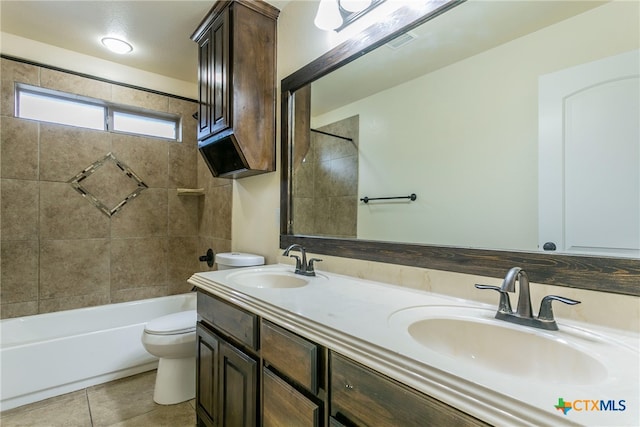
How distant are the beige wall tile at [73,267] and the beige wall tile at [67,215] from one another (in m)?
0.06

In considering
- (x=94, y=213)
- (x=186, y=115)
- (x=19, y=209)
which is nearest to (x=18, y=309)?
(x=19, y=209)

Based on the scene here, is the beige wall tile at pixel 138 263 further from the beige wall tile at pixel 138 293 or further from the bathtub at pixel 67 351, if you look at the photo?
the bathtub at pixel 67 351

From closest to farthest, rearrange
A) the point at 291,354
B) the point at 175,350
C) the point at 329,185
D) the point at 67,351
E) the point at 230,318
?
the point at 291,354, the point at 230,318, the point at 329,185, the point at 175,350, the point at 67,351

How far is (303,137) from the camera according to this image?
1.90m

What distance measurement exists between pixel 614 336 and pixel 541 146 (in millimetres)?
569

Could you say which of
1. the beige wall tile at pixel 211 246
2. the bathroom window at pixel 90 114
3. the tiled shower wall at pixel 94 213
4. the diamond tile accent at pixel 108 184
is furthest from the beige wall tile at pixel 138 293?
the bathroom window at pixel 90 114

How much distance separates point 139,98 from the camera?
2828 mm

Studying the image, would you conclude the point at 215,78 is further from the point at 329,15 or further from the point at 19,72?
the point at 19,72

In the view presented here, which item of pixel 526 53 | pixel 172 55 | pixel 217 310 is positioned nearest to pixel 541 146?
pixel 526 53

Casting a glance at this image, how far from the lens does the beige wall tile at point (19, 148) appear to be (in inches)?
89.4

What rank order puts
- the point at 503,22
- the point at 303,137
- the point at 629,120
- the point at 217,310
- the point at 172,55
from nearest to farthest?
1. the point at 629,120
2. the point at 503,22
3. the point at 217,310
4. the point at 303,137
5. the point at 172,55

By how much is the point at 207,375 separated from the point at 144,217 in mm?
1968

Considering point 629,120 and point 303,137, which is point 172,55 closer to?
point 303,137

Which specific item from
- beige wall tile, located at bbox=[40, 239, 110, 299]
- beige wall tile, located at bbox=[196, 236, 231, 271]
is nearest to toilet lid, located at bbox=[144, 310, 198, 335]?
beige wall tile, located at bbox=[196, 236, 231, 271]
